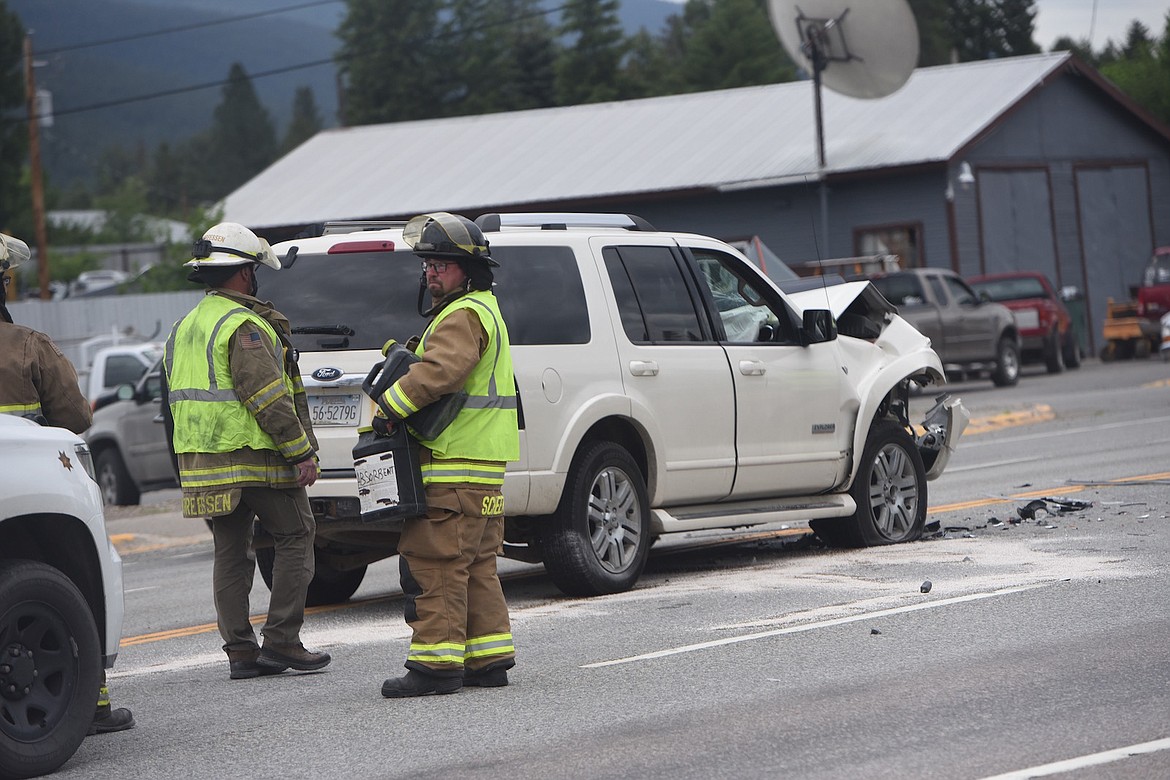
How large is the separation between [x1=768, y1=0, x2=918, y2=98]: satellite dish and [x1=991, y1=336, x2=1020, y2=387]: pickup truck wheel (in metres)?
5.50

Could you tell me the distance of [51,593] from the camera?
6.05 metres

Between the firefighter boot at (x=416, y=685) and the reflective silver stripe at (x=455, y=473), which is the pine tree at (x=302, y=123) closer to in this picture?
the reflective silver stripe at (x=455, y=473)

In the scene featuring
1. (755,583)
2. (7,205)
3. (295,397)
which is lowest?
(755,583)

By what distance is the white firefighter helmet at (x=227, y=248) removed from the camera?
7590 millimetres

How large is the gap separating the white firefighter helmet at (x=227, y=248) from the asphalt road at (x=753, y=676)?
1.88 m

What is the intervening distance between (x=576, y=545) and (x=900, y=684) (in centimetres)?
266

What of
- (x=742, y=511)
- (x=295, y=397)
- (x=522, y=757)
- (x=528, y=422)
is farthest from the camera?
→ (x=742, y=511)

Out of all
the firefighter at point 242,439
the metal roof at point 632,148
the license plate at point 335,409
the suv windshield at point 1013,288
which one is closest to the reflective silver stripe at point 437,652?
the firefighter at point 242,439

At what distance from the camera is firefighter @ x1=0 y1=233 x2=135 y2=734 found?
6.84 m

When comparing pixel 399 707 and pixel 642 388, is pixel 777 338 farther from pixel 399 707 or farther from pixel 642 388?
pixel 399 707

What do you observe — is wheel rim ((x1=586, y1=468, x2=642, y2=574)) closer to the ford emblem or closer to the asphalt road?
the asphalt road

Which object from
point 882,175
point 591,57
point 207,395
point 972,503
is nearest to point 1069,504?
point 972,503

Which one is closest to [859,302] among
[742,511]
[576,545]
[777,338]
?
[777,338]

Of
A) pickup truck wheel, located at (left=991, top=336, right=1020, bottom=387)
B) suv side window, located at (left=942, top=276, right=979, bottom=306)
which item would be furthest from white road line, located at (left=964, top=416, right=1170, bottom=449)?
pickup truck wheel, located at (left=991, top=336, right=1020, bottom=387)
